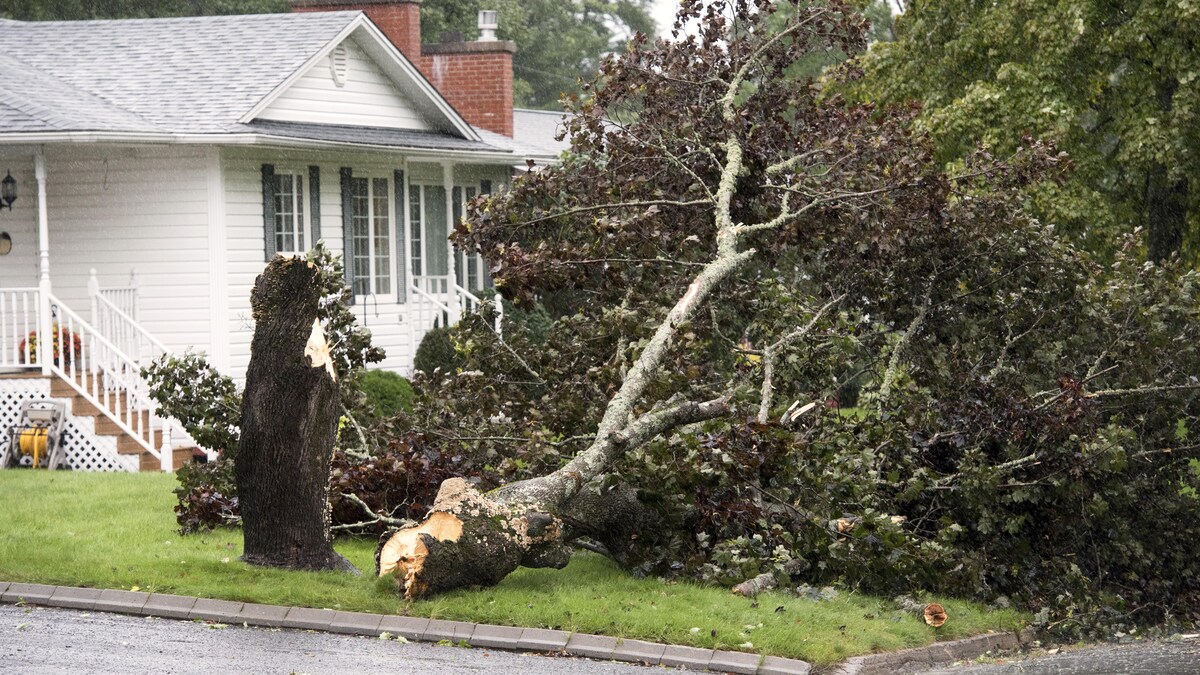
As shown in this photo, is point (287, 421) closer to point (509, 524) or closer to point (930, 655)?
point (509, 524)

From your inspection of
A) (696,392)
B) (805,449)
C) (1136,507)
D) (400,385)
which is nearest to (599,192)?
(696,392)

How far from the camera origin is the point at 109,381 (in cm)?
1872

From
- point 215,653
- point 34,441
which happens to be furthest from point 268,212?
point 215,653

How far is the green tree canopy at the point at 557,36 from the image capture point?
5397cm

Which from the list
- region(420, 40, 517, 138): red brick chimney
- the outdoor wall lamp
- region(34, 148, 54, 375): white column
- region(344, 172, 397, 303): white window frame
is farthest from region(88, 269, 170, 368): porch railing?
region(420, 40, 517, 138): red brick chimney

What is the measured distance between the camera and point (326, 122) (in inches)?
883

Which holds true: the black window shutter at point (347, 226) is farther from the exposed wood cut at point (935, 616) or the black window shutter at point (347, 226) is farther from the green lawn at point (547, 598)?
the exposed wood cut at point (935, 616)

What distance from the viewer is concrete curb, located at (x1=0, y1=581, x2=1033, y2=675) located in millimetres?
8891

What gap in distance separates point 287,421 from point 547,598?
198 cm

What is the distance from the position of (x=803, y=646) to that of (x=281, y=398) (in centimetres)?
359

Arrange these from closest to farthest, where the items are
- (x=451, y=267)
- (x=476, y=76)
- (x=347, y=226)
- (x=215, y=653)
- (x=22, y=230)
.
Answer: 1. (x=215, y=653)
2. (x=22, y=230)
3. (x=347, y=226)
4. (x=451, y=267)
5. (x=476, y=76)

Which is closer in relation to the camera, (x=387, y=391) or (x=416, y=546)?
(x=416, y=546)

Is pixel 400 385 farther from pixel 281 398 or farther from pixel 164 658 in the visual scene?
pixel 164 658

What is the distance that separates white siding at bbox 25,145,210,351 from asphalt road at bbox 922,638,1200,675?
13.2 metres
